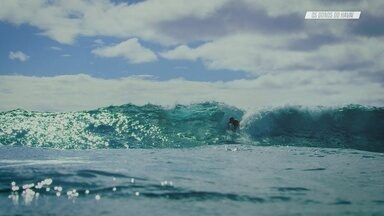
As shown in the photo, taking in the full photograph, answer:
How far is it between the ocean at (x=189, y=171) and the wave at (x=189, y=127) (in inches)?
2.2

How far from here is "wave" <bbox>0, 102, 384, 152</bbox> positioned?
1514cm

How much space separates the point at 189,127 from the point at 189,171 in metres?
9.58

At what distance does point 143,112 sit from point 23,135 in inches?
229

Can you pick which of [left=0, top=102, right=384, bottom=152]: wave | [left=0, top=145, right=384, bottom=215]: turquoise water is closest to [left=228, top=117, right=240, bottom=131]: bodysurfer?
[left=0, top=102, right=384, bottom=152]: wave

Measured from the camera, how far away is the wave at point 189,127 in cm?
1514

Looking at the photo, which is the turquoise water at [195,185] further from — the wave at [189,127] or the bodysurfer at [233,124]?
the bodysurfer at [233,124]

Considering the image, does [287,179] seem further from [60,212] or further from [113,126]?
[113,126]

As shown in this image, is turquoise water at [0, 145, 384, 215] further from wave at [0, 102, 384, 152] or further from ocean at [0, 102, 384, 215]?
wave at [0, 102, 384, 152]

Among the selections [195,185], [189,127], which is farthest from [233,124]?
[195,185]

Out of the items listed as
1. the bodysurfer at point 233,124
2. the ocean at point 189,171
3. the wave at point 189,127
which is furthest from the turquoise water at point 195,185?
the bodysurfer at point 233,124

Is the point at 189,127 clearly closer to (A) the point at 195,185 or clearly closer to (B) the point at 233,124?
(B) the point at 233,124

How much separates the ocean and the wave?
6 centimetres

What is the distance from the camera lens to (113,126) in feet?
57.4

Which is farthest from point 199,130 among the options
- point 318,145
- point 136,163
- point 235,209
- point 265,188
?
point 235,209
